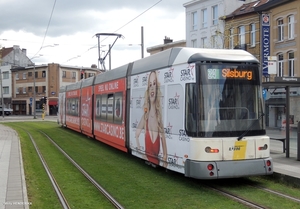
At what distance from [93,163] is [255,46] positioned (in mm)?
28354

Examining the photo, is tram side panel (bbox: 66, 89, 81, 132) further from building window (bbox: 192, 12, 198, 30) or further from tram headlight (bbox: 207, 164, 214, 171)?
building window (bbox: 192, 12, 198, 30)

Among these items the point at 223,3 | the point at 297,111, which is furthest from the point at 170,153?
the point at 223,3

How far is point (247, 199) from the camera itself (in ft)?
28.3

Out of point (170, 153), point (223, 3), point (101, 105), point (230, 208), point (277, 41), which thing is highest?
point (223, 3)

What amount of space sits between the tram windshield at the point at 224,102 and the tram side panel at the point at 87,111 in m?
12.4

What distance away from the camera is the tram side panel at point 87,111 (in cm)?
2162

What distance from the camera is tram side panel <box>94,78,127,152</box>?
15202 millimetres

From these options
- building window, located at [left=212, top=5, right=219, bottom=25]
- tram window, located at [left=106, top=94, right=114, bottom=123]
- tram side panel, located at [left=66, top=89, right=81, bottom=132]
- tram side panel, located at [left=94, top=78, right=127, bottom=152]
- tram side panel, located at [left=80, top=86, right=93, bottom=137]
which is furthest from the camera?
building window, located at [left=212, top=5, right=219, bottom=25]

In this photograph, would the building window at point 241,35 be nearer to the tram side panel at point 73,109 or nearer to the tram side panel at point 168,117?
the tram side panel at point 73,109

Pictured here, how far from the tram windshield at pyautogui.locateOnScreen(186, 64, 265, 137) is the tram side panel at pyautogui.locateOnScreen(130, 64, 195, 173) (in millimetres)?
290

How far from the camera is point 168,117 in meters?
10.7

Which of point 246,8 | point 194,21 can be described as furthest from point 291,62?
point 194,21

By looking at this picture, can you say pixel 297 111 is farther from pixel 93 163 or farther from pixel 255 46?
pixel 93 163

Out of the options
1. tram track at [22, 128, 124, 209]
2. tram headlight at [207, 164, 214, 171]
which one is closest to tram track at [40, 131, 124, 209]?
tram track at [22, 128, 124, 209]
